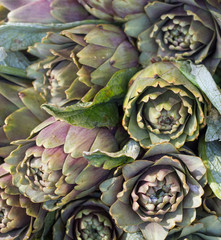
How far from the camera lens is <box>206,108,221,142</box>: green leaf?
1.04 m

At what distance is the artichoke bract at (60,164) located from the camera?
3.44ft

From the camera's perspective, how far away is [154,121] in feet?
3.36

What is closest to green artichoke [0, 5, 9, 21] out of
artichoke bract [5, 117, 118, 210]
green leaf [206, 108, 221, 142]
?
artichoke bract [5, 117, 118, 210]

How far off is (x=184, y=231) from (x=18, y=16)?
2.76 ft

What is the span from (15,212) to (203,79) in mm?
689

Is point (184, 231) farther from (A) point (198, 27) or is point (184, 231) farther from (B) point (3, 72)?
(B) point (3, 72)

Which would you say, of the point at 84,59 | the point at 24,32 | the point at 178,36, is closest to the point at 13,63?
the point at 24,32

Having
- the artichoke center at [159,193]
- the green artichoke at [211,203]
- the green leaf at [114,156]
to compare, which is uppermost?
the green leaf at [114,156]

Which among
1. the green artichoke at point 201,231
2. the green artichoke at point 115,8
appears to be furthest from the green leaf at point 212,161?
the green artichoke at point 115,8

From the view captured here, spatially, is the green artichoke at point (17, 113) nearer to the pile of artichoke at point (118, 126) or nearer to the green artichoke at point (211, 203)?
the pile of artichoke at point (118, 126)

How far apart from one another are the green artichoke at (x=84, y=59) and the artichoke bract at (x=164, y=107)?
0.10m

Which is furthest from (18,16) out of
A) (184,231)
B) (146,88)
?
(184,231)

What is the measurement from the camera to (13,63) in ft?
4.33

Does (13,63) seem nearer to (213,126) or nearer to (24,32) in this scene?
(24,32)
